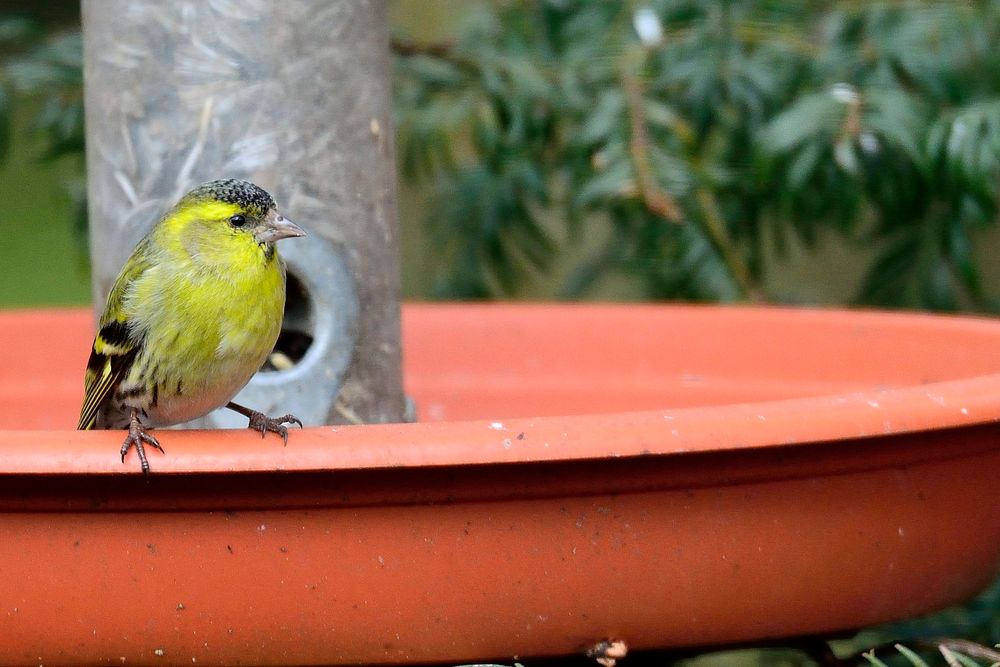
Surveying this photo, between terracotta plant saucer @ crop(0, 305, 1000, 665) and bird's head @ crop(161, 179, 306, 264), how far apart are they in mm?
603

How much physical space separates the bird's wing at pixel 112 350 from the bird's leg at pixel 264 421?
216 mm

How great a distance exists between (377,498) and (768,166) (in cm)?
170

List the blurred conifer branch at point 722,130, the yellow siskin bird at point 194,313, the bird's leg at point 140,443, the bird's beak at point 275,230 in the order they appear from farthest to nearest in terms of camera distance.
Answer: the blurred conifer branch at point 722,130 → the bird's beak at point 275,230 → the yellow siskin bird at point 194,313 → the bird's leg at point 140,443

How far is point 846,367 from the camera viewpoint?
272cm

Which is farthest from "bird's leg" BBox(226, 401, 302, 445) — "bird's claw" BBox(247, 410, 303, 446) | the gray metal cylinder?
the gray metal cylinder

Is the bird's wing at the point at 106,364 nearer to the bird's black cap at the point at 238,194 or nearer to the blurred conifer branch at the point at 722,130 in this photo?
the bird's black cap at the point at 238,194

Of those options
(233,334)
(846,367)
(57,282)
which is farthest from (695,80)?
(57,282)

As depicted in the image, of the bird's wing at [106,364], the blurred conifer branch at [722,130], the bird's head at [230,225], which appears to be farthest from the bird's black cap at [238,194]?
the blurred conifer branch at [722,130]

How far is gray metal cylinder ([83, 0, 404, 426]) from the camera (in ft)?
7.94

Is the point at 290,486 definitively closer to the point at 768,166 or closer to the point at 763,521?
the point at 763,521

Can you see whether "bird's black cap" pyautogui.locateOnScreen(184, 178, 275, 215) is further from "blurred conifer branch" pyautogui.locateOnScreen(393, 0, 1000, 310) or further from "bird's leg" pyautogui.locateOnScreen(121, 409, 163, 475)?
"blurred conifer branch" pyautogui.locateOnScreen(393, 0, 1000, 310)

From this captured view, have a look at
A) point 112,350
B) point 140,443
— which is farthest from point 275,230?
point 140,443

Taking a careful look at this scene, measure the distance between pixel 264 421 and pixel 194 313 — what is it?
0.88ft

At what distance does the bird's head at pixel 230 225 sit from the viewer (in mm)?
2217
